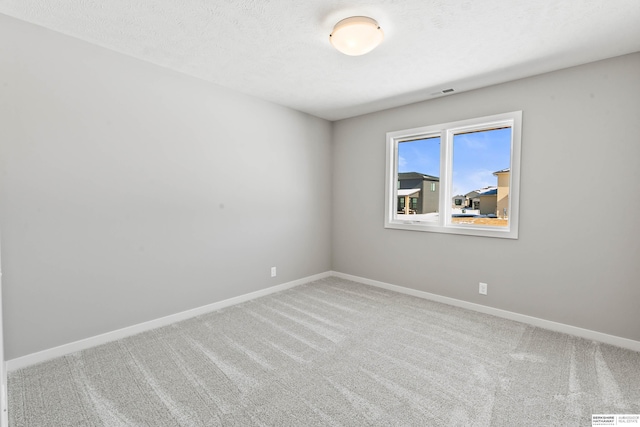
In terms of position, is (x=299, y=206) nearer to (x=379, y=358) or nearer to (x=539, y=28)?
(x=379, y=358)

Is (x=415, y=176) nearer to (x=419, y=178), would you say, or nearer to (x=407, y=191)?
(x=419, y=178)

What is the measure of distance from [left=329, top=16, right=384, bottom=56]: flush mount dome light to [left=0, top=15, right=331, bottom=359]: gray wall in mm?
1697

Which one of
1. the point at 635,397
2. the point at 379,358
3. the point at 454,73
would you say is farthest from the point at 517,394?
the point at 454,73

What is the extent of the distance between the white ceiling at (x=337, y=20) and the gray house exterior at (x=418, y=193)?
46.8 inches

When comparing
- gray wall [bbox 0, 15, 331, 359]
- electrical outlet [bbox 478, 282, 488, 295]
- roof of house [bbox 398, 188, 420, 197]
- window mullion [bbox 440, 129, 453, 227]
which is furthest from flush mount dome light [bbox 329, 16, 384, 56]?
electrical outlet [bbox 478, 282, 488, 295]

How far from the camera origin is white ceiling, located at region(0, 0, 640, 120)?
1945 millimetres

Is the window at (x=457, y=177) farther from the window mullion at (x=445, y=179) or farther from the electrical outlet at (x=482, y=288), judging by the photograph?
the electrical outlet at (x=482, y=288)

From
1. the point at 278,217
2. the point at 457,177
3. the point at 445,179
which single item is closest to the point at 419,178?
the point at 445,179

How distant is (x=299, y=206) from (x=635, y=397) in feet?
11.7

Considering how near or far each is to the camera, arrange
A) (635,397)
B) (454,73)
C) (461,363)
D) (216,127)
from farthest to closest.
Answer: (216,127), (454,73), (461,363), (635,397)

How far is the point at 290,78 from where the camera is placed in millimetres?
3080

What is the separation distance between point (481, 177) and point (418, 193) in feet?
2.63

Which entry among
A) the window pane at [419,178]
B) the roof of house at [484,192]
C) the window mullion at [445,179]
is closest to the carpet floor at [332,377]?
the window mullion at [445,179]

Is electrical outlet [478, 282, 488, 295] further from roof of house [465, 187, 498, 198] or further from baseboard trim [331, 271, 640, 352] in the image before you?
roof of house [465, 187, 498, 198]
